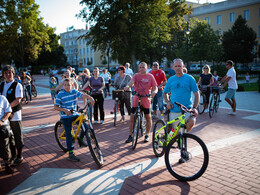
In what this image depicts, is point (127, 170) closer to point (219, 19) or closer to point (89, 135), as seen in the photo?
point (89, 135)

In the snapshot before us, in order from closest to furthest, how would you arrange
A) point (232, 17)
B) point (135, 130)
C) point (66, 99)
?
point (66, 99), point (135, 130), point (232, 17)

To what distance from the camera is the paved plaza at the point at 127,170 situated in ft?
11.9

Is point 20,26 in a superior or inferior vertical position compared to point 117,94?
superior

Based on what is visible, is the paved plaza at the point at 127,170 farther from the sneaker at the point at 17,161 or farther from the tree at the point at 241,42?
the tree at the point at 241,42

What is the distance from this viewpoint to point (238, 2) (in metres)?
49.0

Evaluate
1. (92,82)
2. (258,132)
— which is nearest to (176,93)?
(258,132)

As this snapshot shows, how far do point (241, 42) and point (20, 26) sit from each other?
39841 mm

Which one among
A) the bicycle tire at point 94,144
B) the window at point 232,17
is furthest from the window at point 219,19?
the bicycle tire at point 94,144

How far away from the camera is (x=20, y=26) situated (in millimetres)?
39562

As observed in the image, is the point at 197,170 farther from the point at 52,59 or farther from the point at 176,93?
the point at 52,59

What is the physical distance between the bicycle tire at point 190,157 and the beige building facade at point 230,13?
1808 inches

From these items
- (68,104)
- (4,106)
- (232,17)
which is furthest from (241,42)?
(4,106)

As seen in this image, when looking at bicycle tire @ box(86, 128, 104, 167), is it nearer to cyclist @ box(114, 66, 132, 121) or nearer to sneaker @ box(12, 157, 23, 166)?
sneaker @ box(12, 157, 23, 166)

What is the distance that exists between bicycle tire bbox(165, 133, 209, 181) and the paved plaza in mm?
136
